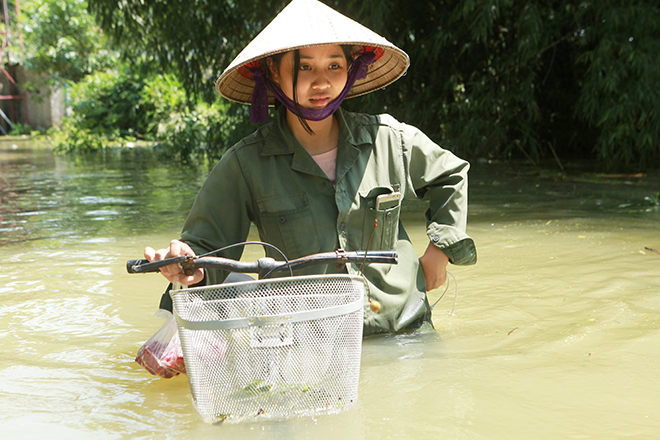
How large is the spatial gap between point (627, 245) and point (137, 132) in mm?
15633

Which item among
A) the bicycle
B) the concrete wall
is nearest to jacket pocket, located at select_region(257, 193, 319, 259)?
the bicycle

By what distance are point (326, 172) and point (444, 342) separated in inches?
32.8

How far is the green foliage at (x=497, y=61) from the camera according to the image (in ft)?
22.4

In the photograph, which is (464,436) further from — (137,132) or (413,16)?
(137,132)

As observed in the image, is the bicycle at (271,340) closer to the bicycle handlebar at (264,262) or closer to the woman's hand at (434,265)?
the bicycle handlebar at (264,262)

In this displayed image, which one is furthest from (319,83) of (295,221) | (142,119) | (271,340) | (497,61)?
(142,119)

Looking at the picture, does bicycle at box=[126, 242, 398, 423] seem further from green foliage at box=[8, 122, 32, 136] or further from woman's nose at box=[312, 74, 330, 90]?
green foliage at box=[8, 122, 32, 136]

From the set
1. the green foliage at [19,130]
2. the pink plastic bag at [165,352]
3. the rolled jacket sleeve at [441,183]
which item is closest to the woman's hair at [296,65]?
the rolled jacket sleeve at [441,183]

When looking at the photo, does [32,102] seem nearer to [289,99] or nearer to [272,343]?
[289,99]

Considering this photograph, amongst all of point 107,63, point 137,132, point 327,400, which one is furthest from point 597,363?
point 107,63

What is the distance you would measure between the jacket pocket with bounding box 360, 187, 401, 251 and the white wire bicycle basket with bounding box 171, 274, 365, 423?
2.30 feet

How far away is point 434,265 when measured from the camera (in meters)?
2.63

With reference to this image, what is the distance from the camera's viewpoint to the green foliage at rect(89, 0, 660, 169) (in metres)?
6.82

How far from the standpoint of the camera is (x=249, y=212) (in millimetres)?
2484
